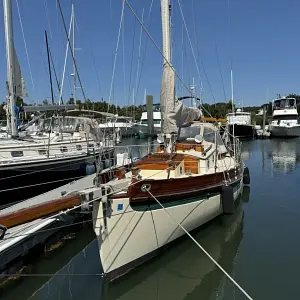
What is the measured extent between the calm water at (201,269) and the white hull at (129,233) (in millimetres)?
335

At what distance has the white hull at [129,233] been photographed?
691 cm

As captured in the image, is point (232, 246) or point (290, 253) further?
point (232, 246)

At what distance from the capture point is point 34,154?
43.6ft

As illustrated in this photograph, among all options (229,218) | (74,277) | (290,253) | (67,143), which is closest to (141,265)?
(74,277)

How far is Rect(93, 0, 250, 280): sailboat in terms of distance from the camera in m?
6.94

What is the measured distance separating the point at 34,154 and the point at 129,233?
7553 mm

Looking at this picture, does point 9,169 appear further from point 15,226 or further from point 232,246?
point 232,246

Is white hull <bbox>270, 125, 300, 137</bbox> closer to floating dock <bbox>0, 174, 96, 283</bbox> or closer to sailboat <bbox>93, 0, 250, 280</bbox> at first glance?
sailboat <bbox>93, 0, 250, 280</bbox>

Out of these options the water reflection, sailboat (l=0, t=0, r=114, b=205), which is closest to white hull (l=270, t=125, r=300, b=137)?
sailboat (l=0, t=0, r=114, b=205)

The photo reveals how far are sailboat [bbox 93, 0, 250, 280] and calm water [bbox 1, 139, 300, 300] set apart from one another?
41 cm

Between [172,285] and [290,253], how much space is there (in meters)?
3.20

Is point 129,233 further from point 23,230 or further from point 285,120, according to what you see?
point 285,120

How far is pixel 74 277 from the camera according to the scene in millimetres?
7488

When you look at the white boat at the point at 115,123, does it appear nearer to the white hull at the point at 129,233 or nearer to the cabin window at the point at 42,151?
the cabin window at the point at 42,151
